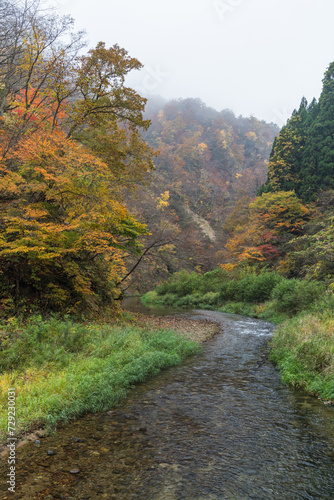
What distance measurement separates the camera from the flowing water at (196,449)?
387 cm

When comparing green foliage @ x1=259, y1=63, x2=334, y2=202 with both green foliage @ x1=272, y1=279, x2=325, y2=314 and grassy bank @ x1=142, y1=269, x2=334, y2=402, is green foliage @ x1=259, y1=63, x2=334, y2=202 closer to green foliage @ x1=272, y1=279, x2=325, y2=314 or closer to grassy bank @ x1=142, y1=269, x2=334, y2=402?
grassy bank @ x1=142, y1=269, x2=334, y2=402

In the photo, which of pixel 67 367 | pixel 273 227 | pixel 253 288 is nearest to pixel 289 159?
pixel 273 227

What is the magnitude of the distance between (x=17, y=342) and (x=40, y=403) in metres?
2.10

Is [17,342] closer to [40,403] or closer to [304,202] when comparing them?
[40,403]

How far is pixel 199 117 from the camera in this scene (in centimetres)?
9900

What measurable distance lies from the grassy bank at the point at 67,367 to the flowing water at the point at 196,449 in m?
0.41

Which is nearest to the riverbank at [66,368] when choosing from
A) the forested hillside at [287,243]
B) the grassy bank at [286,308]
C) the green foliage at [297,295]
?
the grassy bank at [286,308]

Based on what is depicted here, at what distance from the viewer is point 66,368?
6.96 meters

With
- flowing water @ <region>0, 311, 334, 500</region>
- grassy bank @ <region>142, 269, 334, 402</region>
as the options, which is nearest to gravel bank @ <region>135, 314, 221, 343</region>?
grassy bank @ <region>142, 269, 334, 402</region>

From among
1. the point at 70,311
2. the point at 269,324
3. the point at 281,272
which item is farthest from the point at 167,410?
the point at 281,272

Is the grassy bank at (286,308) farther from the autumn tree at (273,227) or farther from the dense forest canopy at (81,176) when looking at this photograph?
the autumn tree at (273,227)

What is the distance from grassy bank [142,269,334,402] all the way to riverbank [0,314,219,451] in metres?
3.68

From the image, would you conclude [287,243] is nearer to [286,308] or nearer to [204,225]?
[286,308]

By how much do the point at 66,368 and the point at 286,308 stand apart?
46.5 feet
